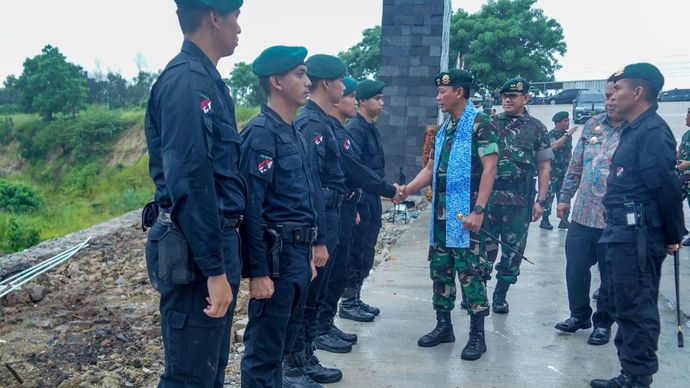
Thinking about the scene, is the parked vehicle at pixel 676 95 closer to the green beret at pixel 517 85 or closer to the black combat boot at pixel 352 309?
the green beret at pixel 517 85

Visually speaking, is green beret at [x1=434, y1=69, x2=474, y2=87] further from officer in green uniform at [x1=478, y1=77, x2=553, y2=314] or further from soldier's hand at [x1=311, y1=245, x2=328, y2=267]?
soldier's hand at [x1=311, y1=245, x2=328, y2=267]

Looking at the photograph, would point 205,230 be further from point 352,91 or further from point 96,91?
point 96,91

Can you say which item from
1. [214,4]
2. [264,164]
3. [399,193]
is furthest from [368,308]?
[214,4]

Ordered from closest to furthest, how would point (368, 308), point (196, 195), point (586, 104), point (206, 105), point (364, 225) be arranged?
point (196, 195) < point (206, 105) < point (364, 225) < point (368, 308) < point (586, 104)

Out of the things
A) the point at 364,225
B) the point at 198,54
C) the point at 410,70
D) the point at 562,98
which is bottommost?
the point at 364,225

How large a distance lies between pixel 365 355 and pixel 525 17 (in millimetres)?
33543

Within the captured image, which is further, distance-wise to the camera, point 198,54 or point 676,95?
point 676,95

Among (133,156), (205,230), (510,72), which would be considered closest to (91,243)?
(205,230)

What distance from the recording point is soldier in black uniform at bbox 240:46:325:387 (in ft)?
8.46

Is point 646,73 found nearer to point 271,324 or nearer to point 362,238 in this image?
point 362,238

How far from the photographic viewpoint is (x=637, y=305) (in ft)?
9.95

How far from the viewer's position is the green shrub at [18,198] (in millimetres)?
18969

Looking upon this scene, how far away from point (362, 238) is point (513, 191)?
1318mm

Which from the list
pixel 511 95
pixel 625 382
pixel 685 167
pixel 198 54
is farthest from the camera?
pixel 685 167
